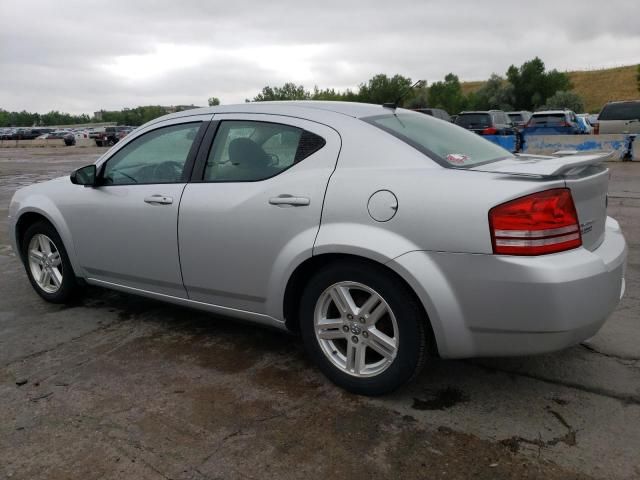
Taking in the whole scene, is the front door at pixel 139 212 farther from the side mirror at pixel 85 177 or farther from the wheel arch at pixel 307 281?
the wheel arch at pixel 307 281

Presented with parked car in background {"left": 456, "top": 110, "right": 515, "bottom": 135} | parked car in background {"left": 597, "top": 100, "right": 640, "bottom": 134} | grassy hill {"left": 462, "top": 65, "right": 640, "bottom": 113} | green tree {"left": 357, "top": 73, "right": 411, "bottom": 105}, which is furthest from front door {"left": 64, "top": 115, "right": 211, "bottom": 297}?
grassy hill {"left": 462, "top": 65, "right": 640, "bottom": 113}

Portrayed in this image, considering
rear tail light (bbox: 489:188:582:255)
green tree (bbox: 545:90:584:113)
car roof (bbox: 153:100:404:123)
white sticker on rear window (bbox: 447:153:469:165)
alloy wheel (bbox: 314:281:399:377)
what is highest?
car roof (bbox: 153:100:404:123)

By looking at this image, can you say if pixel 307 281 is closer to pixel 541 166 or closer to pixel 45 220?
pixel 541 166

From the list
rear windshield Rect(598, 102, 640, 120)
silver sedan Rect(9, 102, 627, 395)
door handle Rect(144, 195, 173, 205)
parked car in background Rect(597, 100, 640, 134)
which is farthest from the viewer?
rear windshield Rect(598, 102, 640, 120)

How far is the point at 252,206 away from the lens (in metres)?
3.33

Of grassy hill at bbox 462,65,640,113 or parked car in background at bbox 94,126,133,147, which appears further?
grassy hill at bbox 462,65,640,113

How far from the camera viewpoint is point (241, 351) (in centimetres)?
379

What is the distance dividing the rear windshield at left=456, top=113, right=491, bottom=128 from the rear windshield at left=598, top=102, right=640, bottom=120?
3.92 metres

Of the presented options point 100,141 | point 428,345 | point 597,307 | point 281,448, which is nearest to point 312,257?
point 428,345

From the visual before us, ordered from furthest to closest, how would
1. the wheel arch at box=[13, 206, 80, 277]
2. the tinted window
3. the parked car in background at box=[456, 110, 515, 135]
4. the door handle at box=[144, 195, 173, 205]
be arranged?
1. the parked car in background at box=[456, 110, 515, 135]
2. the wheel arch at box=[13, 206, 80, 277]
3. the door handle at box=[144, 195, 173, 205]
4. the tinted window

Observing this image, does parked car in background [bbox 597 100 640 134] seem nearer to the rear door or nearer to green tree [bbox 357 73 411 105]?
the rear door

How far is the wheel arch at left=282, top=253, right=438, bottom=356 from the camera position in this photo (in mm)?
2883

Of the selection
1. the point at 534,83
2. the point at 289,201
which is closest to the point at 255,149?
the point at 289,201

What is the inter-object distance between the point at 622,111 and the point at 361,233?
20687 millimetres
